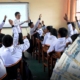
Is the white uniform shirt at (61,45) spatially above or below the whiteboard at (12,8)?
below

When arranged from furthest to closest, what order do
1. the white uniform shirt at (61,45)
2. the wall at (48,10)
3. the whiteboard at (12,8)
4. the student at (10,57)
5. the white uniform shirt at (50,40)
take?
the wall at (48,10), the whiteboard at (12,8), the white uniform shirt at (50,40), the white uniform shirt at (61,45), the student at (10,57)

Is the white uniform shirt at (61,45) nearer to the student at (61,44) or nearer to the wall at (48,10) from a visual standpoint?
the student at (61,44)

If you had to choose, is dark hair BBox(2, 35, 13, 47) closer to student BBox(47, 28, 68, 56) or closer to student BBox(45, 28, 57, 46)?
student BBox(47, 28, 68, 56)

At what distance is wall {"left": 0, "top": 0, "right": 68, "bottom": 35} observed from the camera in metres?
4.76

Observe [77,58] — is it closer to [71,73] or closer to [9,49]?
[71,73]

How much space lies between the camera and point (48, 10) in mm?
4859

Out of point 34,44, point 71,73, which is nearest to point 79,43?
point 71,73

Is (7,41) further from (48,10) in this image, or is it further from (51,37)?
(48,10)

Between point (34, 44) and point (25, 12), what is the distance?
1971 mm

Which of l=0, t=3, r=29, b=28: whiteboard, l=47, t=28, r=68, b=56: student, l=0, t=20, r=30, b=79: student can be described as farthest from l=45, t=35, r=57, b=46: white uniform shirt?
l=0, t=3, r=29, b=28: whiteboard

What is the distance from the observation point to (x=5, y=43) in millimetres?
1413

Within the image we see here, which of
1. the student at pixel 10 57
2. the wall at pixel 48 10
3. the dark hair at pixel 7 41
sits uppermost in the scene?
the wall at pixel 48 10

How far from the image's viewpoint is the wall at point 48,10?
4758 millimetres

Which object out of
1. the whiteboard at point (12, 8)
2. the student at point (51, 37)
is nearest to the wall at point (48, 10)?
the whiteboard at point (12, 8)
